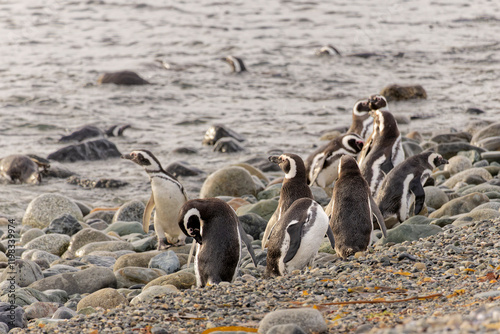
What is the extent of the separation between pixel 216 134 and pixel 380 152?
197 inches

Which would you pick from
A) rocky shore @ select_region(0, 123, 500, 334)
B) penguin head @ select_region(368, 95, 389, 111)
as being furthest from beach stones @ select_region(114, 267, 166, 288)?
penguin head @ select_region(368, 95, 389, 111)

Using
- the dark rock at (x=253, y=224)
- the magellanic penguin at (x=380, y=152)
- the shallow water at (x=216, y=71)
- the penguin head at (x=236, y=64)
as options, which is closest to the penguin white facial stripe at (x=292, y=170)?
the dark rock at (x=253, y=224)

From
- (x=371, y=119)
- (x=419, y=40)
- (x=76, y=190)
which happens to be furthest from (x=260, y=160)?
(x=419, y=40)

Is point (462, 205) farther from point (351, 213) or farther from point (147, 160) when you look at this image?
point (147, 160)

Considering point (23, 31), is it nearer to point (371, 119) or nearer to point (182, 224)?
point (371, 119)

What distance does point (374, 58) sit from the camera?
20.0 meters

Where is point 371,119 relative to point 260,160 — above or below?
above

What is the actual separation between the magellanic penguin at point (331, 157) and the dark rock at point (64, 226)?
10.1 ft

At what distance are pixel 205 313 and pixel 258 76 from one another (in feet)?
47.3

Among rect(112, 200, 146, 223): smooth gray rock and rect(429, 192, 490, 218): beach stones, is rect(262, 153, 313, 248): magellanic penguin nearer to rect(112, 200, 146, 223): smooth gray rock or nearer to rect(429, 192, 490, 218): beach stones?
rect(429, 192, 490, 218): beach stones

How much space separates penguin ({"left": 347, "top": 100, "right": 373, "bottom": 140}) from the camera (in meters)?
10.3

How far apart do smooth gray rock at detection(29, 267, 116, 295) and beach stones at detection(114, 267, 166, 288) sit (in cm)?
7

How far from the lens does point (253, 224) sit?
7219mm

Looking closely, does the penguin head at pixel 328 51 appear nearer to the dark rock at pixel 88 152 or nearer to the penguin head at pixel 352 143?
the dark rock at pixel 88 152
